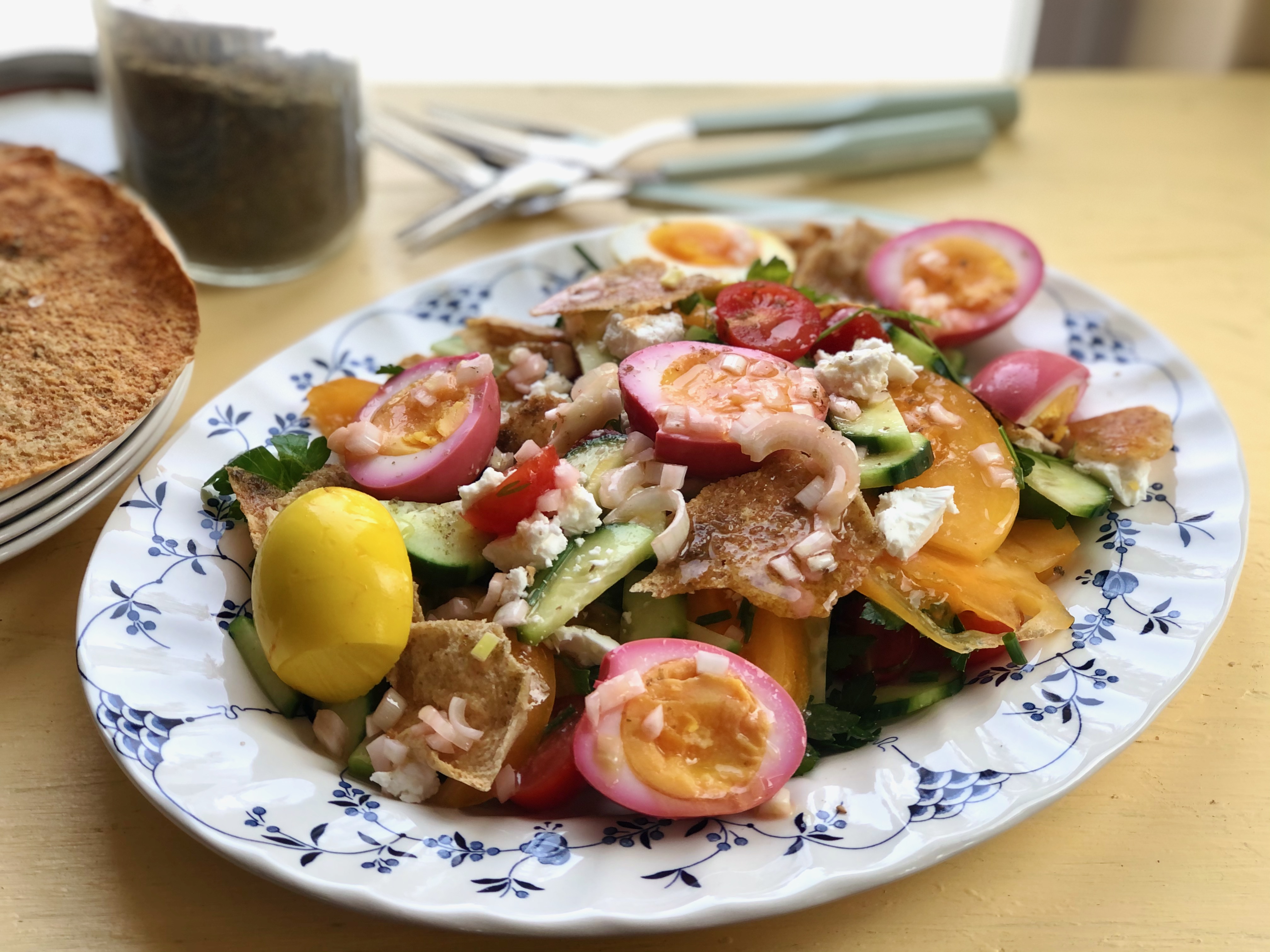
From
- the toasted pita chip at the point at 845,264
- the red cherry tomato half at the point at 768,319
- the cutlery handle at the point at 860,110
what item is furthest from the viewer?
the cutlery handle at the point at 860,110

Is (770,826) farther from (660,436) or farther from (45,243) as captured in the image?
(45,243)

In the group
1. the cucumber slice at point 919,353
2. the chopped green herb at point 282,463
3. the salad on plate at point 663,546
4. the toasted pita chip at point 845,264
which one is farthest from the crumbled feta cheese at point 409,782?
the toasted pita chip at point 845,264

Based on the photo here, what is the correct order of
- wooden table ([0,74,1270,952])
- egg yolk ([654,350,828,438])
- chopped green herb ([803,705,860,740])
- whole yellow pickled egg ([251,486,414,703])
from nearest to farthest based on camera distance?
wooden table ([0,74,1270,952]) < whole yellow pickled egg ([251,486,414,703]) < chopped green herb ([803,705,860,740]) < egg yolk ([654,350,828,438])

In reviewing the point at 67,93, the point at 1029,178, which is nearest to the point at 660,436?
the point at 1029,178

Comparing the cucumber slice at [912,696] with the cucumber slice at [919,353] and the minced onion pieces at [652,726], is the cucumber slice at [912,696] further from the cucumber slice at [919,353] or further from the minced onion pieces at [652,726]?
the cucumber slice at [919,353]

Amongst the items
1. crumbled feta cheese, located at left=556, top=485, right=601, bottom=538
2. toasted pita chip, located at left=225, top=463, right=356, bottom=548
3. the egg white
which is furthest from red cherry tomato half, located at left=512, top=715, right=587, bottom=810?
the egg white

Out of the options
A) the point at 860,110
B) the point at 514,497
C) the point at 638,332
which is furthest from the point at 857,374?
the point at 860,110

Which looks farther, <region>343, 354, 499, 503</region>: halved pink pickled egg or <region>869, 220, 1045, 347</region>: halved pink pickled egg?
<region>869, 220, 1045, 347</region>: halved pink pickled egg

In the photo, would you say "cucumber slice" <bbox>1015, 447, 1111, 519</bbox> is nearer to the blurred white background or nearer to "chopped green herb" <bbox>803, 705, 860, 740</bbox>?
"chopped green herb" <bbox>803, 705, 860, 740</bbox>
